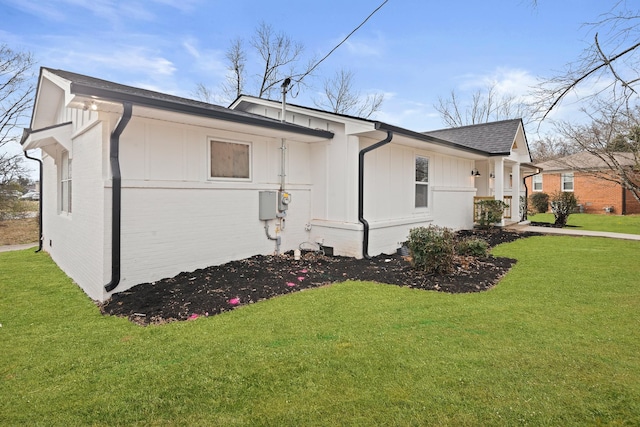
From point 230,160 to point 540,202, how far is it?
2290cm

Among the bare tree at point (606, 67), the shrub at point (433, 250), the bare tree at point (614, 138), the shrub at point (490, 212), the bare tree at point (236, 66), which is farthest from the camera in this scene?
the bare tree at point (236, 66)

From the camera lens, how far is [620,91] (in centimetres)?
488

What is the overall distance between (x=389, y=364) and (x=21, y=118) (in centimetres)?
2386

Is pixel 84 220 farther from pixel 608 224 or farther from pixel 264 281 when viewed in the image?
Answer: pixel 608 224

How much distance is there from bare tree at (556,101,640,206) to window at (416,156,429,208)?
351 cm

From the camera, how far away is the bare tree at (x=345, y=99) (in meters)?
25.7

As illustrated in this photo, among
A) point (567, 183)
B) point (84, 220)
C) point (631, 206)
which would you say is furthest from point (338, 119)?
point (631, 206)

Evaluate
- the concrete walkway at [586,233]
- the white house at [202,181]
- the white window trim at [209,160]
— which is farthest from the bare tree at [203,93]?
the concrete walkway at [586,233]

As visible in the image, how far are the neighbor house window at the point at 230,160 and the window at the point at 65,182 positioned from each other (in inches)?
148

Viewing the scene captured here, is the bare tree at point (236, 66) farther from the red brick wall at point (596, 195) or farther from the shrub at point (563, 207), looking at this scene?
the red brick wall at point (596, 195)

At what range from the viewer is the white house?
5.25 metres

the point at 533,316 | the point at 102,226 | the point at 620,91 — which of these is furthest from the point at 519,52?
the point at 102,226

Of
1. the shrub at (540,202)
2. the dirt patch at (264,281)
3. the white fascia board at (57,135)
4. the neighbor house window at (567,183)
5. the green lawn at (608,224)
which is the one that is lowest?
the dirt patch at (264,281)

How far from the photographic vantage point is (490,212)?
504 inches
